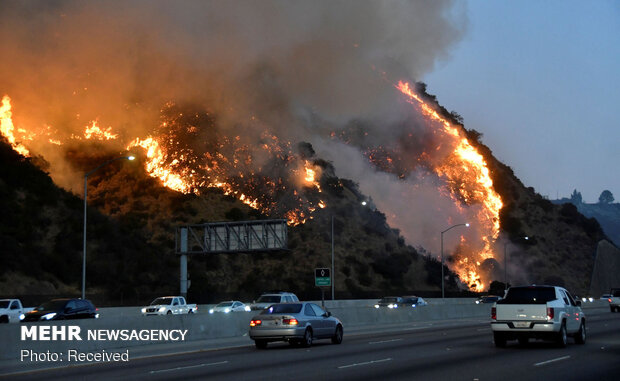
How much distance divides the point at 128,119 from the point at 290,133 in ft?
80.2

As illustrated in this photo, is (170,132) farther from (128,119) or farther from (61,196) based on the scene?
(61,196)

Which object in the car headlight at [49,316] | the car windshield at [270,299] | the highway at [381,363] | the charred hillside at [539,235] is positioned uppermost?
the charred hillside at [539,235]

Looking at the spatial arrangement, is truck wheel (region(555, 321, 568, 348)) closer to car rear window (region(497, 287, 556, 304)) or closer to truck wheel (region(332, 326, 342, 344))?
car rear window (region(497, 287, 556, 304))

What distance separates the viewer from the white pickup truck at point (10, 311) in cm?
4075

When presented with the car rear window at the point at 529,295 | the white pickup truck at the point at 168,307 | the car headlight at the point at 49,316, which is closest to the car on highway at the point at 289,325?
the car rear window at the point at 529,295

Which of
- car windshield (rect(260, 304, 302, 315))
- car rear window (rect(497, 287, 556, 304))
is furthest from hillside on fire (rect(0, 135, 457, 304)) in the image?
car rear window (rect(497, 287, 556, 304))

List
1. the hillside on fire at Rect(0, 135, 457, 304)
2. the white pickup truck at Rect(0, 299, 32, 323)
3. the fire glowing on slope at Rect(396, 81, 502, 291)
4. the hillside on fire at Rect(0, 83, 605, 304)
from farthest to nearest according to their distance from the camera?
the fire glowing on slope at Rect(396, 81, 502, 291) → the hillside on fire at Rect(0, 83, 605, 304) → the hillside on fire at Rect(0, 135, 457, 304) → the white pickup truck at Rect(0, 299, 32, 323)

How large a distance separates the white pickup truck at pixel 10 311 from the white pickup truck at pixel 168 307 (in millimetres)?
10007

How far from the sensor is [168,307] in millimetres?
50875

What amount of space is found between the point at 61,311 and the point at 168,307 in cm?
1636

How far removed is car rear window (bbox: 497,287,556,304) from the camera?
24.1 metres

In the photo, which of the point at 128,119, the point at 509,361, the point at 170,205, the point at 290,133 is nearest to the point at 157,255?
the point at 170,205

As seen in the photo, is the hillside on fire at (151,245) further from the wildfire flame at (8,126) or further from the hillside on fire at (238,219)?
the wildfire flame at (8,126)

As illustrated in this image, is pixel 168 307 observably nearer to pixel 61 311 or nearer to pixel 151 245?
pixel 61 311
